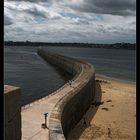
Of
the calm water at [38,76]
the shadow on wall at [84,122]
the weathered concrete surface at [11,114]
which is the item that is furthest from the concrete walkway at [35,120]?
the calm water at [38,76]

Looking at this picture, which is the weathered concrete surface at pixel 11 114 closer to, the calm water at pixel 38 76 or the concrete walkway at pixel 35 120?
the concrete walkway at pixel 35 120

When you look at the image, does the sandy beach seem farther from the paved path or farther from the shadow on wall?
the paved path

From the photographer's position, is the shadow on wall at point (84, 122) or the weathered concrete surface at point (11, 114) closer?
the weathered concrete surface at point (11, 114)

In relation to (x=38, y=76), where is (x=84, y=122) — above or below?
below

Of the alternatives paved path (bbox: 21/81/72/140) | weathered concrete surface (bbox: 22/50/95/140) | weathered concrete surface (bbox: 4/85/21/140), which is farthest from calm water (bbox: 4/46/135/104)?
weathered concrete surface (bbox: 4/85/21/140)

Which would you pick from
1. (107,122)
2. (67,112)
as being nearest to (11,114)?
(67,112)

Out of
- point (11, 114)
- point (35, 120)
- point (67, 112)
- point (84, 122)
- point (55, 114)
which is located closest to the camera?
point (11, 114)

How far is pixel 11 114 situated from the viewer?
2.56 m

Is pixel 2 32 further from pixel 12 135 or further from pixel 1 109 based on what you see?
pixel 12 135

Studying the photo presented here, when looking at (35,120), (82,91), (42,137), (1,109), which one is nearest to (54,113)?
(35,120)

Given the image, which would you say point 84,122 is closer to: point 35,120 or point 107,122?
point 107,122

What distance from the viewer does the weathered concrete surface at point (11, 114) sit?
8.07 feet

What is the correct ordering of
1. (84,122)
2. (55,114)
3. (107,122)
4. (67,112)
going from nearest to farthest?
(55,114), (67,112), (84,122), (107,122)

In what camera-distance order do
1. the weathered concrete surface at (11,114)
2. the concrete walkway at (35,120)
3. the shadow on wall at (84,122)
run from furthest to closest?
the shadow on wall at (84,122)
the concrete walkway at (35,120)
the weathered concrete surface at (11,114)
